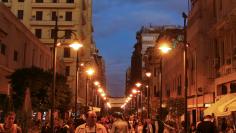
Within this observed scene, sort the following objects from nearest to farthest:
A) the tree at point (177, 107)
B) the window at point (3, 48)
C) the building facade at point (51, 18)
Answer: the window at point (3, 48), the tree at point (177, 107), the building facade at point (51, 18)

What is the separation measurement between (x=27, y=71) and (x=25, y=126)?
20.1m

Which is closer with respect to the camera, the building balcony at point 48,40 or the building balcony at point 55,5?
the building balcony at point 48,40

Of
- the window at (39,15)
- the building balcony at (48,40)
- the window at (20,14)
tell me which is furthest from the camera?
the window at (39,15)

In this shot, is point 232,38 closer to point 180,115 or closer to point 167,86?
point 180,115

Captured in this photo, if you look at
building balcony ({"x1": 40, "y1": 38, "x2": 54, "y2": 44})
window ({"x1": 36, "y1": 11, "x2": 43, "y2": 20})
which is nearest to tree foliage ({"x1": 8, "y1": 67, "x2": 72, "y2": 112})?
building balcony ({"x1": 40, "y1": 38, "x2": 54, "y2": 44})

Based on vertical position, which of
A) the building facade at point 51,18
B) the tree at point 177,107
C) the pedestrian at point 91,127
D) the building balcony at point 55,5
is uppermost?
the building balcony at point 55,5

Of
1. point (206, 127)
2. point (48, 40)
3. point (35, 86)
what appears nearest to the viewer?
point (206, 127)

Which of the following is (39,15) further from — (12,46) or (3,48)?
(3,48)

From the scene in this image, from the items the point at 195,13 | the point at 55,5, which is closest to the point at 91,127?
the point at 195,13

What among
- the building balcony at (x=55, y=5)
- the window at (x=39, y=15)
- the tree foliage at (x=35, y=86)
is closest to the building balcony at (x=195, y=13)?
the tree foliage at (x=35, y=86)

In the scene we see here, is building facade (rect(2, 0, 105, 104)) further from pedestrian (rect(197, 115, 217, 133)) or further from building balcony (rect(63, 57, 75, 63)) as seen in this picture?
pedestrian (rect(197, 115, 217, 133))

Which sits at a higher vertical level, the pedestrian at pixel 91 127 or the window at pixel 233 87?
the window at pixel 233 87

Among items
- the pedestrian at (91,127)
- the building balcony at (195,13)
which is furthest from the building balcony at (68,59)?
the pedestrian at (91,127)

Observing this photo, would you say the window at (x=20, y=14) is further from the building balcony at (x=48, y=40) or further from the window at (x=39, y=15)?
the building balcony at (x=48, y=40)
